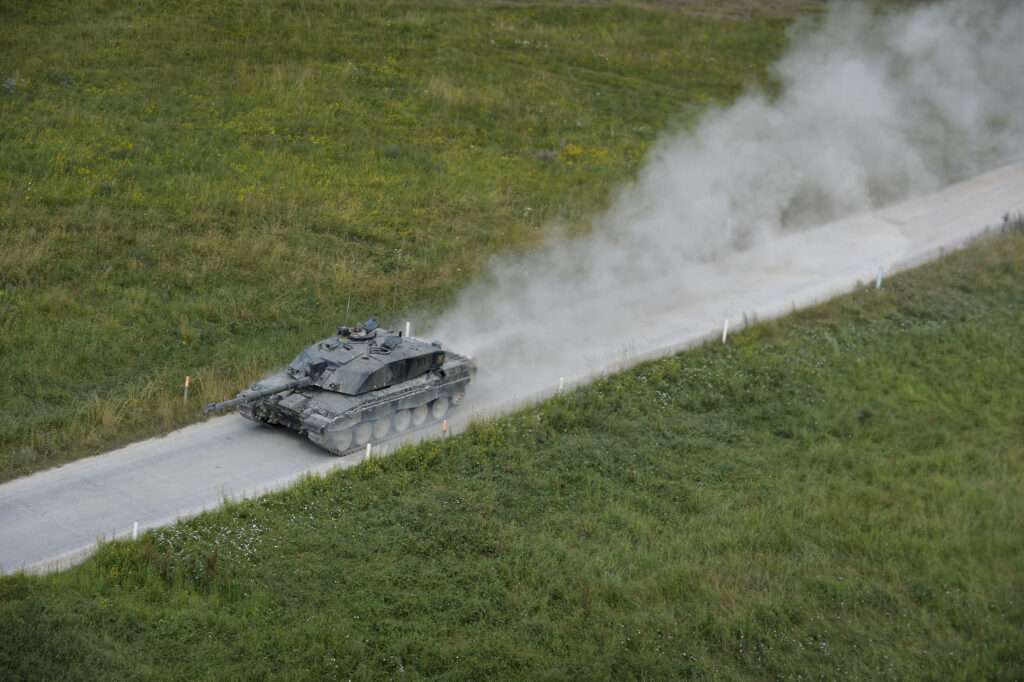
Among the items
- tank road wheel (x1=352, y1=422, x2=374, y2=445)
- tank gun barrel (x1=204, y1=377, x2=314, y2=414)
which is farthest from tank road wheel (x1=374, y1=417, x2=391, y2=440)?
tank gun barrel (x1=204, y1=377, x2=314, y2=414)

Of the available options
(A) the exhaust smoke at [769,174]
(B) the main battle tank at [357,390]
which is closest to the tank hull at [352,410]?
(B) the main battle tank at [357,390]

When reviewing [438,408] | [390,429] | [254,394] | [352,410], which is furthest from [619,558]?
[254,394]

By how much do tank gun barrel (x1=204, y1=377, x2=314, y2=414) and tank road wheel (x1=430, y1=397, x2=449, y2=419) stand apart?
104 inches

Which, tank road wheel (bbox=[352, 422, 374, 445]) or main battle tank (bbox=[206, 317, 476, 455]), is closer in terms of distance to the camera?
main battle tank (bbox=[206, 317, 476, 455])

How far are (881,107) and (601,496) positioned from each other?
21.7m

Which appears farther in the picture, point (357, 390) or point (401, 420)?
point (401, 420)

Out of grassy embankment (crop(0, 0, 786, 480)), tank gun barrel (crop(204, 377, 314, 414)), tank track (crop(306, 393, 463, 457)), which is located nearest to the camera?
tank gun barrel (crop(204, 377, 314, 414))

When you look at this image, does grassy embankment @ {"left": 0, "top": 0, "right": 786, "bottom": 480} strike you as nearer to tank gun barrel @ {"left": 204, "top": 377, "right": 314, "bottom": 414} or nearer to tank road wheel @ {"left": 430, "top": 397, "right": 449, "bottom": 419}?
tank gun barrel @ {"left": 204, "top": 377, "right": 314, "bottom": 414}

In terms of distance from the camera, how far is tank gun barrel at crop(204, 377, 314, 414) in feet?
63.3

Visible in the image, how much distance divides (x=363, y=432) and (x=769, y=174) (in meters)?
18.1

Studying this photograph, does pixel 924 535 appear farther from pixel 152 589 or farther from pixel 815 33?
pixel 815 33

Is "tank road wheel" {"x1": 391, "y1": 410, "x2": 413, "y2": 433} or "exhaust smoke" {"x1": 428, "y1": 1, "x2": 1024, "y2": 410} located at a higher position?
"exhaust smoke" {"x1": 428, "y1": 1, "x2": 1024, "y2": 410}

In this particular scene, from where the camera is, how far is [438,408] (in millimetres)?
21703

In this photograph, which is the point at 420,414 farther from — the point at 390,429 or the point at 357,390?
the point at 357,390
